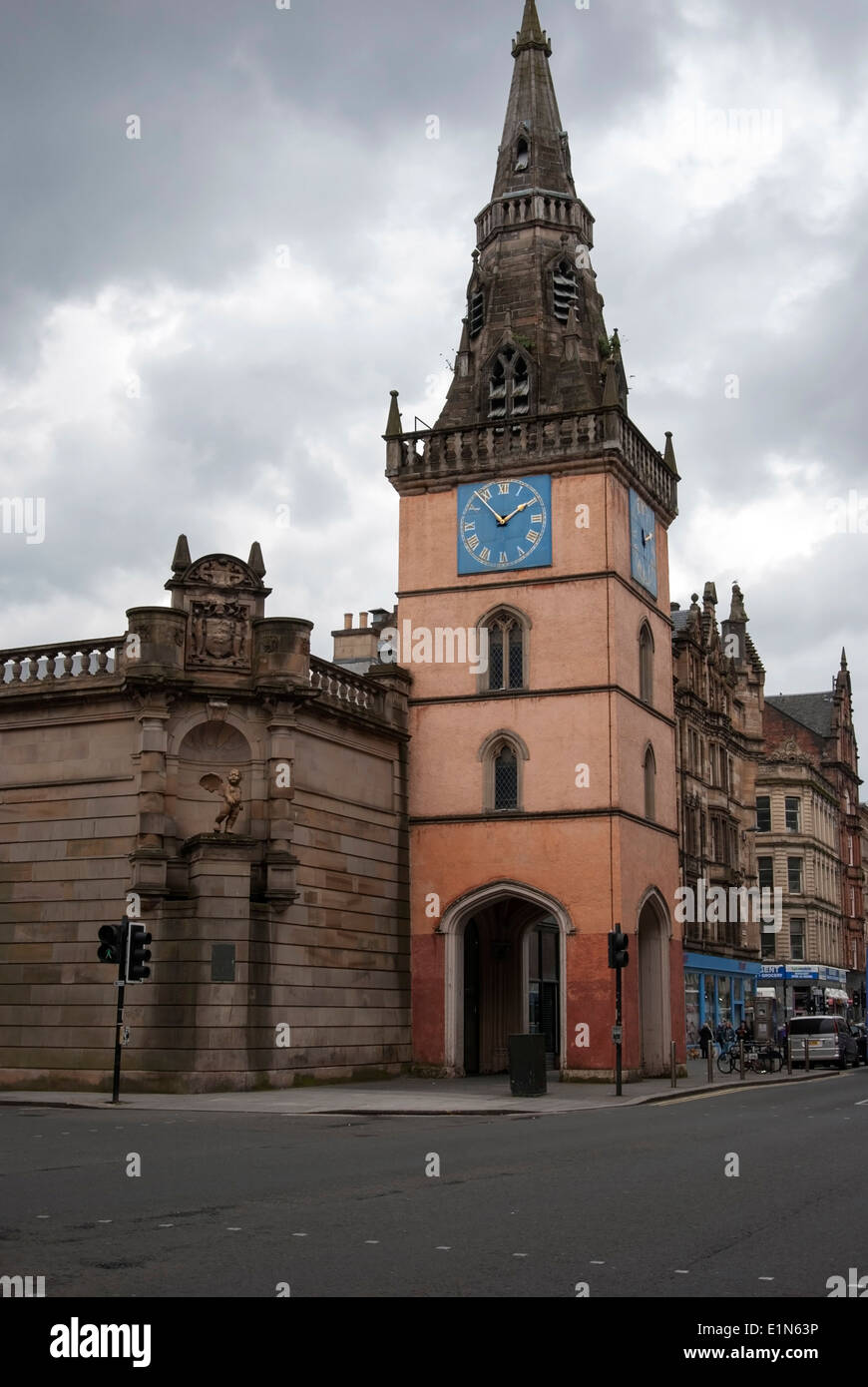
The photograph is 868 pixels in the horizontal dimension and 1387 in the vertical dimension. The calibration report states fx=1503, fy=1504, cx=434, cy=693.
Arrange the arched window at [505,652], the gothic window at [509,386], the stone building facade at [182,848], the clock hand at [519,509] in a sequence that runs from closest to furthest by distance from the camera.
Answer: the stone building facade at [182,848]
the arched window at [505,652]
the clock hand at [519,509]
the gothic window at [509,386]

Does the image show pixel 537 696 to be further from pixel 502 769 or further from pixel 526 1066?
pixel 526 1066

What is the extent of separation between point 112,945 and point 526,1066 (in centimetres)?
834

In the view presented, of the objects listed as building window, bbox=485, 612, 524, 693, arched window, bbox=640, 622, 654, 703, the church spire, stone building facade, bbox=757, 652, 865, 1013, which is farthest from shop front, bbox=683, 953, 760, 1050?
the church spire

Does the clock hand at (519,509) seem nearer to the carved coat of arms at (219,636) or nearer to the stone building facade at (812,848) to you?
the carved coat of arms at (219,636)

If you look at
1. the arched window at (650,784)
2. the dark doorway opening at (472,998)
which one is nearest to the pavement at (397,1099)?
the dark doorway opening at (472,998)

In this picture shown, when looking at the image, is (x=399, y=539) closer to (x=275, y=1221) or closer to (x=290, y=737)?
(x=290, y=737)

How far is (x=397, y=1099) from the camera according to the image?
26969 mm

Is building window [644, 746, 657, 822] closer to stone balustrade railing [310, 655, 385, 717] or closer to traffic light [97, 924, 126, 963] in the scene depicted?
stone balustrade railing [310, 655, 385, 717]

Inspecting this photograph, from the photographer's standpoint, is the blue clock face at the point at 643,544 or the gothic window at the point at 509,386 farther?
the gothic window at the point at 509,386

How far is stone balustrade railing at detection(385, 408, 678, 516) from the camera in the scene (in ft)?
118

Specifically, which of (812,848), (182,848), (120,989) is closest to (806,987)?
(812,848)

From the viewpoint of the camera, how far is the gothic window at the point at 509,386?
3891cm

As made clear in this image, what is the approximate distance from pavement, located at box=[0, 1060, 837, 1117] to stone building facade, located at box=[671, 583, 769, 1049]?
21.7 m
